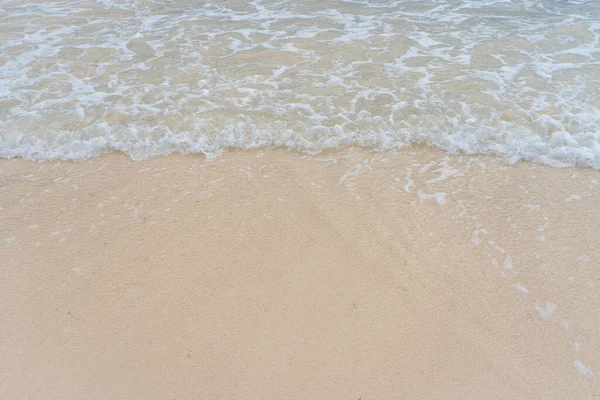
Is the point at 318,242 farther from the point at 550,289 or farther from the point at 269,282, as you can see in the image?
the point at 550,289

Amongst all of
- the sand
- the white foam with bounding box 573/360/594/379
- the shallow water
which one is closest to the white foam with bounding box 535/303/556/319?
the sand

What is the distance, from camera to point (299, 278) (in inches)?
125

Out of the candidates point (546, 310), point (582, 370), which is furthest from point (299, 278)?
point (582, 370)

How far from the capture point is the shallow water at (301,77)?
4.50 meters

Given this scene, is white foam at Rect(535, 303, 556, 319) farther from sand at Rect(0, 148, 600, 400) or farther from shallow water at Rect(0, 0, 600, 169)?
shallow water at Rect(0, 0, 600, 169)

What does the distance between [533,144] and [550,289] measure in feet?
5.75

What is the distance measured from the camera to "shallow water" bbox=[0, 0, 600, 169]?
4496mm

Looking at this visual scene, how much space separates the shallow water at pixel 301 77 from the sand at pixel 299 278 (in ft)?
1.05

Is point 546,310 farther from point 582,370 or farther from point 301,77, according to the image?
point 301,77

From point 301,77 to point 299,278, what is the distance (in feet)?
9.73

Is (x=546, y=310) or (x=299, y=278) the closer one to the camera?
(x=546, y=310)

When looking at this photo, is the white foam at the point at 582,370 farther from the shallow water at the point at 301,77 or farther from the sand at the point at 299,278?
the shallow water at the point at 301,77

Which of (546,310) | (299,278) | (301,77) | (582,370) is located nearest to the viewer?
(582,370)

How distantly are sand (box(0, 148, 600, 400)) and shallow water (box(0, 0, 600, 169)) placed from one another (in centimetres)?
32
